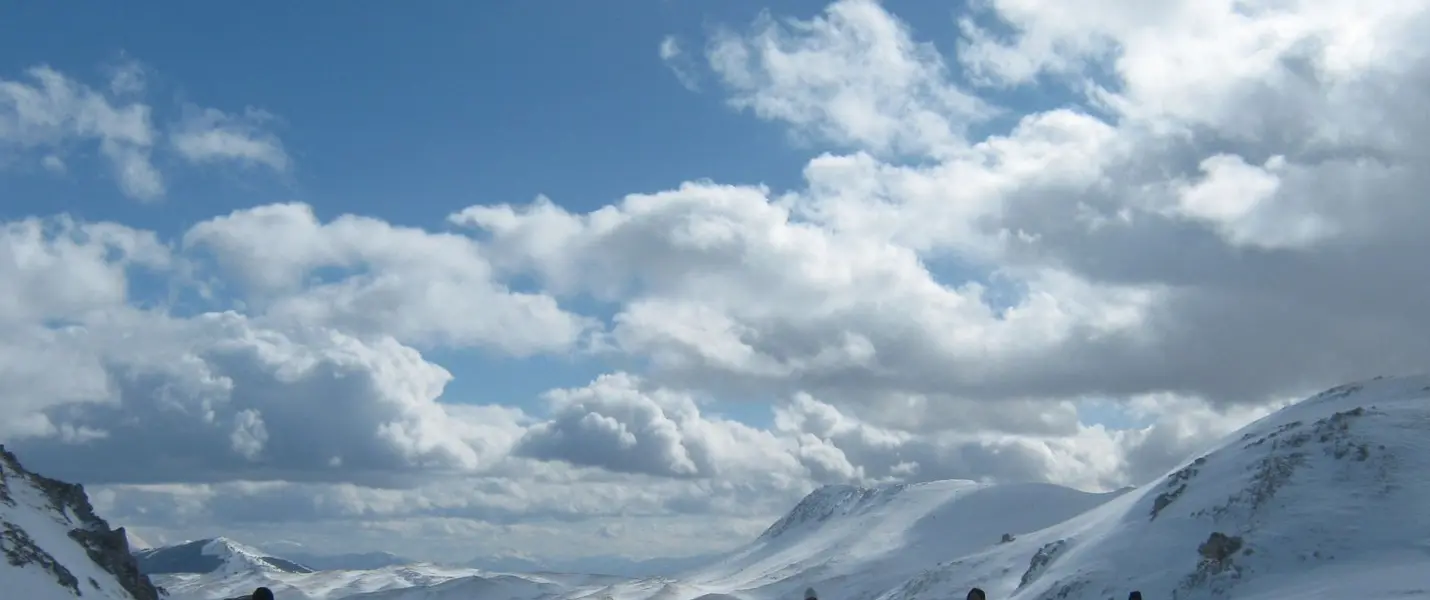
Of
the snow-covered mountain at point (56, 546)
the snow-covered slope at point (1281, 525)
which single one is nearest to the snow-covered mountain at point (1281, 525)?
the snow-covered slope at point (1281, 525)

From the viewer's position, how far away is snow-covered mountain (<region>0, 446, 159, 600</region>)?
243 ft

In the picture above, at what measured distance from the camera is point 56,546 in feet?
275

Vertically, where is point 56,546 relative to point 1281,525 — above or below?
above

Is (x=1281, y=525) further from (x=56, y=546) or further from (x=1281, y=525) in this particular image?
(x=56, y=546)

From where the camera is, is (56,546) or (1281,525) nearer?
(1281,525)

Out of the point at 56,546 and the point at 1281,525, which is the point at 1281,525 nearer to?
the point at 1281,525

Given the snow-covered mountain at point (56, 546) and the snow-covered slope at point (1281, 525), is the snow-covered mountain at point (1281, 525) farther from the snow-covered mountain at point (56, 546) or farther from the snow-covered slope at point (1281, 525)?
the snow-covered mountain at point (56, 546)

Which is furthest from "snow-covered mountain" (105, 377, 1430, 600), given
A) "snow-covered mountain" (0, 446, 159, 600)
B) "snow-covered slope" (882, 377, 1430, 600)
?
"snow-covered mountain" (0, 446, 159, 600)

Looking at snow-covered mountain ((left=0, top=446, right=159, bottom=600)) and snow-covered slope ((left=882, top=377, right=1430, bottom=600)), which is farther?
snow-covered mountain ((left=0, top=446, right=159, bottom=600))

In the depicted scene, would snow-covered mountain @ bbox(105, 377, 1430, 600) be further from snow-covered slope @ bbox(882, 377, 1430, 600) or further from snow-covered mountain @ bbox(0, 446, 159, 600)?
snow-covered mountain @ bbox(0, 446, 159, 600)

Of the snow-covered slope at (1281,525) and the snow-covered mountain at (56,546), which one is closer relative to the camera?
the snow-covered slope at (1281,525)

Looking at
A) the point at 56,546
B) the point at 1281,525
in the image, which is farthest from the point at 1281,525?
the point at 56,546

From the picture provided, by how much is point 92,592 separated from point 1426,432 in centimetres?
9930

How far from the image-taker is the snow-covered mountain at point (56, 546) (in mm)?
74125
